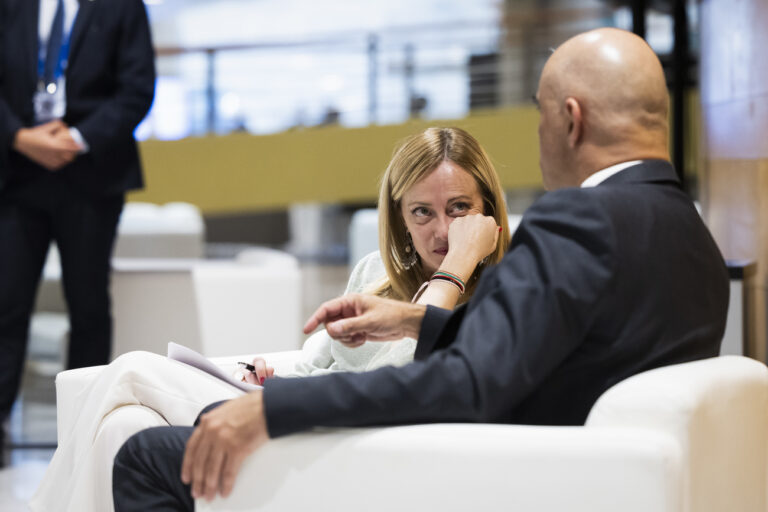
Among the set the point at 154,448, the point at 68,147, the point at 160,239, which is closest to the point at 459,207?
the point at 154,448

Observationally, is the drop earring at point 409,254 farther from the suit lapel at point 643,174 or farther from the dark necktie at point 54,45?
the dark necktie at point 54,45

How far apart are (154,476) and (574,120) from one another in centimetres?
85

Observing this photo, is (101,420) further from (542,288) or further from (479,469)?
(542,288)

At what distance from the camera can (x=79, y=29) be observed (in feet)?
11.0

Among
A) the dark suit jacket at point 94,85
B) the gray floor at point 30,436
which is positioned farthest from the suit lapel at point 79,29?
the gray floor at point 30,436

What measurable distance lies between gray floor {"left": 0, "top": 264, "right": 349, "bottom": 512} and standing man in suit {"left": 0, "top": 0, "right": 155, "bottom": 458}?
0.71 ft

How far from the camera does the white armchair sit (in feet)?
4.13

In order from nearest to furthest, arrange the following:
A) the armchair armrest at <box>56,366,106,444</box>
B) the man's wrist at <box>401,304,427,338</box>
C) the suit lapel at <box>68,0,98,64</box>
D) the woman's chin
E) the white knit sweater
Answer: the man's wrist at <box>401,304,427,338</box> < the armchair armrest at <box>56,366,106,444</box> < the white knit sweater < the woman's chin < the suit lapel at <box>68,0,98,64</box>

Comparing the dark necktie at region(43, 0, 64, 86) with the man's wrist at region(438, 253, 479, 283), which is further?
the dark necktie at region(43, 0, 64, 86)

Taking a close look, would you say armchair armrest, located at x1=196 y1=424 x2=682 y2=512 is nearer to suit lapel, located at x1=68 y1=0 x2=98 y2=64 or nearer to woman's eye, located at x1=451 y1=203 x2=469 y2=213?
woman's eye, located at x1=451 y1=203 x2=469 y2=213

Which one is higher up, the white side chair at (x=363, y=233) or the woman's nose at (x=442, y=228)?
the woman's nose at (x=442, y=228)

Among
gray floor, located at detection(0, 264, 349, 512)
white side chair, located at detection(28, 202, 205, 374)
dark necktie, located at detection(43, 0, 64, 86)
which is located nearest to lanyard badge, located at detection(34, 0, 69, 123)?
dark necktie, located at detection(43, 0, 64, 86)

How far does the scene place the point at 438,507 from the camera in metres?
1.32

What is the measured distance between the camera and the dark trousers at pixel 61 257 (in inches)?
129
